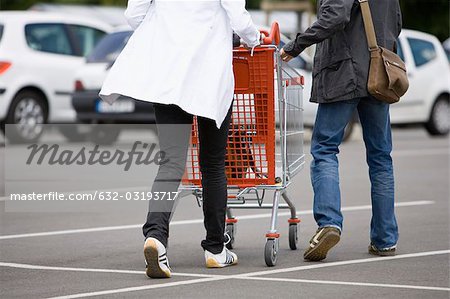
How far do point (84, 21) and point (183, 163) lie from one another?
1274 cm

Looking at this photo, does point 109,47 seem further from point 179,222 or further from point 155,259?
point 155,259

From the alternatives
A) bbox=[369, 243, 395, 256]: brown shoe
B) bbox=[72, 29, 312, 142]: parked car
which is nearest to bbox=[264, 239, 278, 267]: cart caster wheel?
bbox=[369, 243, 395, 256]: brown shoe

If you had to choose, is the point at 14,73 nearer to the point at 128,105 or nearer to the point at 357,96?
the point at 128,105

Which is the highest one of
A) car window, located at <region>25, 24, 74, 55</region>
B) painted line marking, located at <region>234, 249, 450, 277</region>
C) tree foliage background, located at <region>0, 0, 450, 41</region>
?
tree foliage background, located at <region>0, 0, 450, 41</region>

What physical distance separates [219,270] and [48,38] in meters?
11.9

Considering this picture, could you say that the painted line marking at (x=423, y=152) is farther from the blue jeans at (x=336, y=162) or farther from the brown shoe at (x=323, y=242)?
the brown shoe at (x=323, y=242)

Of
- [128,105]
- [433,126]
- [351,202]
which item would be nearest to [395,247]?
[351,202]

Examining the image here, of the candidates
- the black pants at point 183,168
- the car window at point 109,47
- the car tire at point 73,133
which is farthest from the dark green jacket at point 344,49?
the car tire at point 73,133

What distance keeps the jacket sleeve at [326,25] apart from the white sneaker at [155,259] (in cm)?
150

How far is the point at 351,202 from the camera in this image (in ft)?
34.4

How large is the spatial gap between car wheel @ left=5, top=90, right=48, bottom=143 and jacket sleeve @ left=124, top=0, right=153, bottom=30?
10901 mm

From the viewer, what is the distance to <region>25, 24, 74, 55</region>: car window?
58.2 feet

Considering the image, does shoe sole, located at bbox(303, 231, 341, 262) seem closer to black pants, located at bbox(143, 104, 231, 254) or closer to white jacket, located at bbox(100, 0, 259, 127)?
black pants, located at bbox(143, 104, 231, 254)

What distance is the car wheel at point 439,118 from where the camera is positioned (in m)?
21.0
